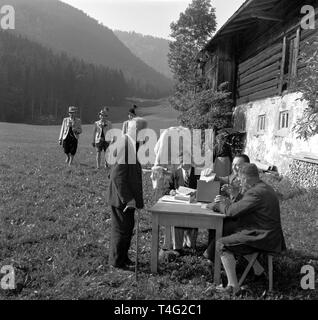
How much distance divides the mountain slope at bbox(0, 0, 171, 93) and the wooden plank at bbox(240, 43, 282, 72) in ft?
483

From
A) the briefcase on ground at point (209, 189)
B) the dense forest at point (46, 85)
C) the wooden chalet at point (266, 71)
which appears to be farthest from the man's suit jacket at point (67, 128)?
the dense forest at point (46, 85)

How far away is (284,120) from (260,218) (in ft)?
29.3

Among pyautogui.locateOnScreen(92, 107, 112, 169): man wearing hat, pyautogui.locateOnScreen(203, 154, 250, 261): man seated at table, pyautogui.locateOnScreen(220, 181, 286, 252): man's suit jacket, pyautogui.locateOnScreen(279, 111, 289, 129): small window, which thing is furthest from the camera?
pyautogui.locateOnScreen(279, 111, 289, 129): small window

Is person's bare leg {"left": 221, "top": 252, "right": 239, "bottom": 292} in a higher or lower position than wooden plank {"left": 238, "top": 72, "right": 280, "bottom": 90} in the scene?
lower

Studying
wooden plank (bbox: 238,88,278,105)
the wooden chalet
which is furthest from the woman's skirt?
wooden plank (bbox: 238,88,278,105)

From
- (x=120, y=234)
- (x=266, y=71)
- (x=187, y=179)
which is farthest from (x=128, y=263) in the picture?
(x=266, y=71)

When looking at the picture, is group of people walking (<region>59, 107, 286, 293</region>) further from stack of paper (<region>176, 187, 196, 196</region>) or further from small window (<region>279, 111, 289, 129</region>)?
small window (<region>279, 111, 289, 129</region>)

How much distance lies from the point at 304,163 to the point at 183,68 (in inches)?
935

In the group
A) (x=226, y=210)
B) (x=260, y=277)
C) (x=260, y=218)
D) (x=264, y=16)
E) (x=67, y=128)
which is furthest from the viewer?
(x=264, y=16)

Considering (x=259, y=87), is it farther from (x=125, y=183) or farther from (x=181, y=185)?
(x=125, y=183)

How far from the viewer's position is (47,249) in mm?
5133

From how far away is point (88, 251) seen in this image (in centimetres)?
524

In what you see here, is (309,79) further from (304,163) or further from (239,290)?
(304,163)

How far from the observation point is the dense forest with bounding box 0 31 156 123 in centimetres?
8075
